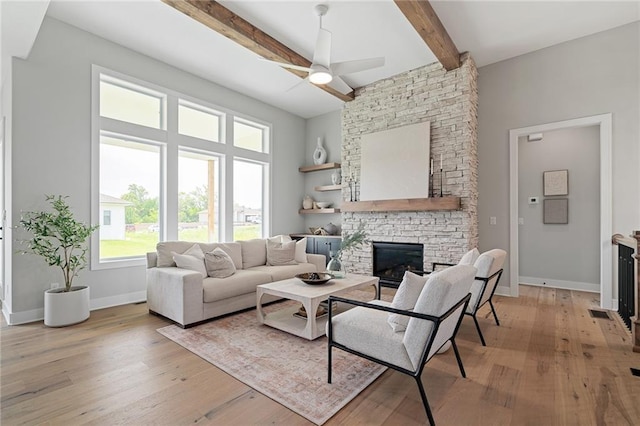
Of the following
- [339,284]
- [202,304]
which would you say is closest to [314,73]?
[339,284]

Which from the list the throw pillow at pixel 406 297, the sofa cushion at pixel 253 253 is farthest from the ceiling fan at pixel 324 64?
the sofa cushion at pixel 253 253

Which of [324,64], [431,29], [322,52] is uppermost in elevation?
[431,29]

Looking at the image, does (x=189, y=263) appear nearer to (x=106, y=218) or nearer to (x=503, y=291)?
(x=106, y=218)

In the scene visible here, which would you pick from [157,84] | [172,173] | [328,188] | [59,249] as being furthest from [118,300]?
[328,188]

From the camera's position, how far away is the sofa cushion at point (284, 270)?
4129 millimetres

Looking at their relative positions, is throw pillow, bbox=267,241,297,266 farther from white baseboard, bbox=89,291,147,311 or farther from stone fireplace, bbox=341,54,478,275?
white baseboard, bbox=89,291,147,311

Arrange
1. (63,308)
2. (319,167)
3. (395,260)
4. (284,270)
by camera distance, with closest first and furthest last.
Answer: (63,308) < (284,270) < (395,260) < (319,167)

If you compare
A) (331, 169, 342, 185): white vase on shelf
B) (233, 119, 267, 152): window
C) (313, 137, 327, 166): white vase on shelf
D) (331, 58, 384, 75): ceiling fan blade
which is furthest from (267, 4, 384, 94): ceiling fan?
(313, 137, 327, 166): white vase on shelf

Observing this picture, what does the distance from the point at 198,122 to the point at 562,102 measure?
544cm

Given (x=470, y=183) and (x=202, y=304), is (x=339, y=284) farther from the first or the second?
(x=470, y=183)

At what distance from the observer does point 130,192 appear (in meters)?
4.41

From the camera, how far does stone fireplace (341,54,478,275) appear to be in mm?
4453

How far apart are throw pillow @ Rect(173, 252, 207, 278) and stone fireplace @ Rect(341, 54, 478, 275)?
9.35 feet

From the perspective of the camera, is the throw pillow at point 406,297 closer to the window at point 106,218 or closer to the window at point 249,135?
the window at point 106,218
